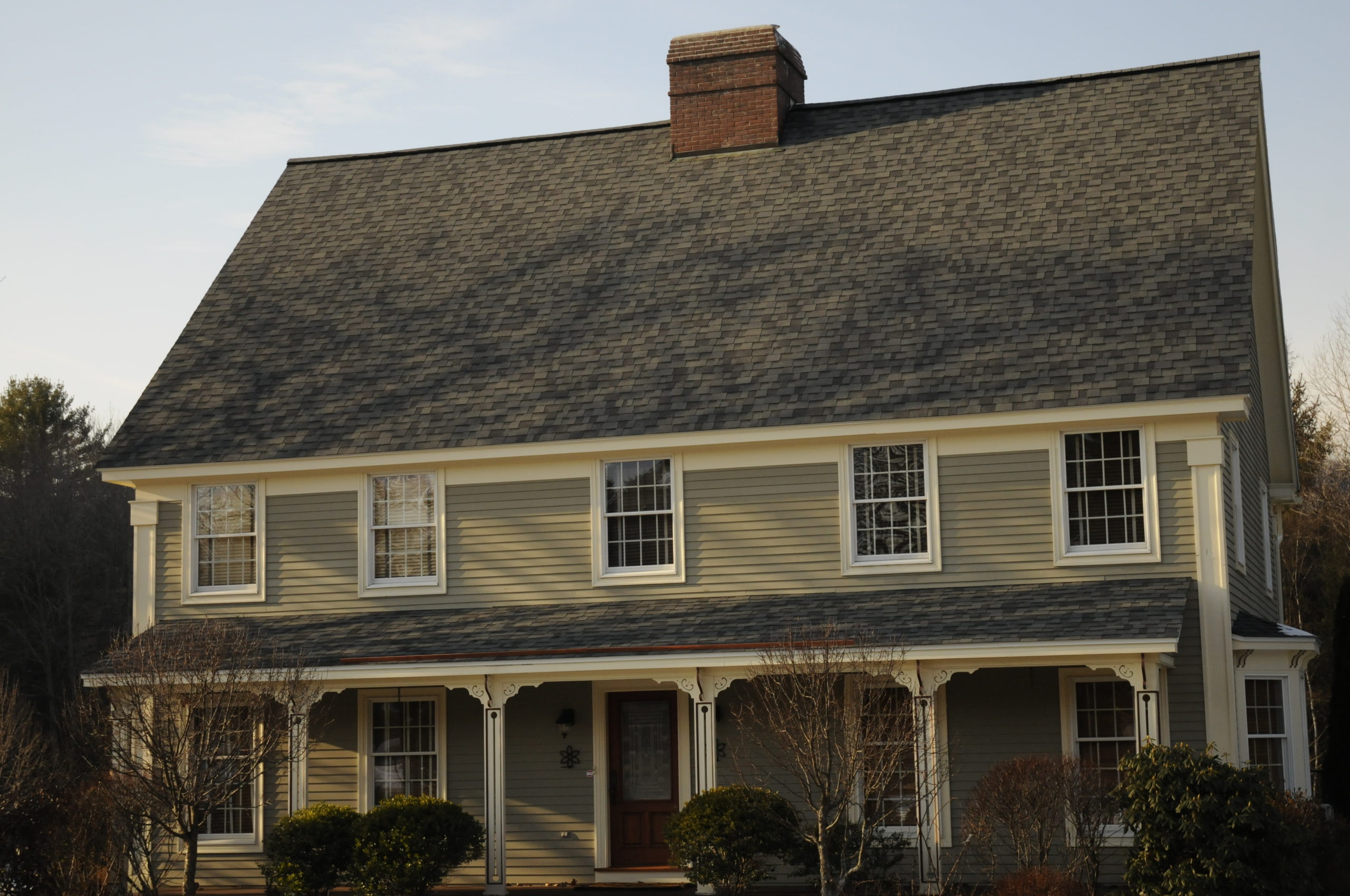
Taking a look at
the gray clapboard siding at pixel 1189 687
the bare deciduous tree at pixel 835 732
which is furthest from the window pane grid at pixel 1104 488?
the bare deciduous tree at pixel 835 732

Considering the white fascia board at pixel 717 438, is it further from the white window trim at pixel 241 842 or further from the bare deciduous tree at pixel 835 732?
the white window trim at pixel 241 842

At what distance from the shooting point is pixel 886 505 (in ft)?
57.6

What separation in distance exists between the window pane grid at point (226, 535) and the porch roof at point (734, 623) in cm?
107

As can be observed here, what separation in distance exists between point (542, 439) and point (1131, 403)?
695 centimetres

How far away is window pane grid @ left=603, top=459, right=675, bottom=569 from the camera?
18328 millimetres

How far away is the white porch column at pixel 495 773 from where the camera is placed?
1669cm

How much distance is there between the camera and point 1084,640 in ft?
48.6

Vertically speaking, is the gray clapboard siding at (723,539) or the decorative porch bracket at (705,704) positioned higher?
the gray clapboard siding at (723,539)

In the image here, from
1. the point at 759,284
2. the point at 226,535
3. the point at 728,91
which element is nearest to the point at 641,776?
the point at 226,535

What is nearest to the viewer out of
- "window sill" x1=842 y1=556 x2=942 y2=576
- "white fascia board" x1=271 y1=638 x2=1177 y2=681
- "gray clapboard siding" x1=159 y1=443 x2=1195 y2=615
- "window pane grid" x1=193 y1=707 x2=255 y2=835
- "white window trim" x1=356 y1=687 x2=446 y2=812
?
"white fascia board" x1=271 y1=638 x2=1177 y2=681

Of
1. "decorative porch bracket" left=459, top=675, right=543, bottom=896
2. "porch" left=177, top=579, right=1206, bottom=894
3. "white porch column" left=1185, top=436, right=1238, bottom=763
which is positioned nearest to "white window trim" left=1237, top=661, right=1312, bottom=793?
"white porch column" left=1185, top=436, right=1238, bottom=763

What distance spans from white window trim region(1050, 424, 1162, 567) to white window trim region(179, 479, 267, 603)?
10.1m

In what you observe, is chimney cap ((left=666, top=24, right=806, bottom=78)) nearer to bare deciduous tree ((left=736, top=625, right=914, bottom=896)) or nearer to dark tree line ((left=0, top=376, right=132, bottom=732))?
bare deciduous tree ((left=736, top=625, right=914, bottom=896))

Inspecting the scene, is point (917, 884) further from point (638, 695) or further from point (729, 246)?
point (729, 246)
